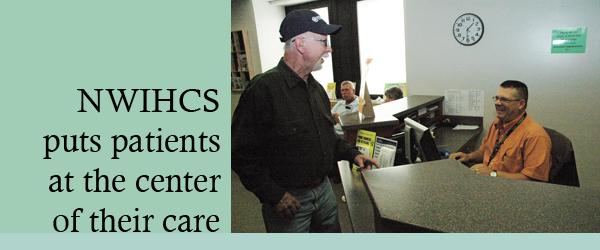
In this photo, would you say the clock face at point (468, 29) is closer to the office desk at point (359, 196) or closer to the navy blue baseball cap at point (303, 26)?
the office desk at point (359, 196)

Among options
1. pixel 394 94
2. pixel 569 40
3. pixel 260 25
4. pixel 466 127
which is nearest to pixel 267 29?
pixel 260 25

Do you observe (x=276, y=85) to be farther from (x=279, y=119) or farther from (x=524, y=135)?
(x=524, y=135)

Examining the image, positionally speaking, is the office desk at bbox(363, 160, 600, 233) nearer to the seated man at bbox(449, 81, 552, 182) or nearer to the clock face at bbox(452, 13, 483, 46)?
the seated man at bbox(449, 81, 552, 182)

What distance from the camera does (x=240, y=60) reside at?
195 inches

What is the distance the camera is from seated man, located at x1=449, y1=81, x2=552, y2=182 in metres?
1.66

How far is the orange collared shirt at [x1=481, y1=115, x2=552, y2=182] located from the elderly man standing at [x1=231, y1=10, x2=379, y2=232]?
1.13m

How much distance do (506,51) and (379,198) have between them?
2.77 meters

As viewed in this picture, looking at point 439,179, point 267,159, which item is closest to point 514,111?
point 439,179

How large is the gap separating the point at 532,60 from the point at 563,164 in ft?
5.33

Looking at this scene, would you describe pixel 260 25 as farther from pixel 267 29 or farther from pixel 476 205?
pixel 476 205

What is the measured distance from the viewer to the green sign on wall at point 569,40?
2.63 metres

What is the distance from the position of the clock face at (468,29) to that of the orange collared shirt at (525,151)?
56.9 inches

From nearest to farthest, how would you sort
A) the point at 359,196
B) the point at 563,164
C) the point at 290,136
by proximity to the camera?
the point at 290,136 → the point at 359,196 → the point at 563,164

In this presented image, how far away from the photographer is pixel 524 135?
68.5 inches
